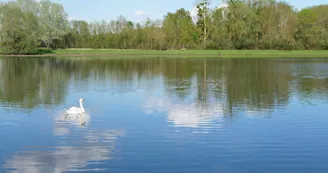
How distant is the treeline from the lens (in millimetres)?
94250

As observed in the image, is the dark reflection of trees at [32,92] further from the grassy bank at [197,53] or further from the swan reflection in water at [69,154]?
the grassy bank at [197,53]

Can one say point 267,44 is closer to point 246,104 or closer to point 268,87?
point 268,87

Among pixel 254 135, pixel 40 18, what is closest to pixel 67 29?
pixel 40 18

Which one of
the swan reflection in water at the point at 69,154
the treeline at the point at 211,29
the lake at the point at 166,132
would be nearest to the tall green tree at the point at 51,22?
the treeline at the point at 211,29

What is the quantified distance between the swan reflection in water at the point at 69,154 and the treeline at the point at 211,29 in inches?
2907

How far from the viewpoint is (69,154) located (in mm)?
11469

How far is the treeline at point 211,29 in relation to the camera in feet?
309

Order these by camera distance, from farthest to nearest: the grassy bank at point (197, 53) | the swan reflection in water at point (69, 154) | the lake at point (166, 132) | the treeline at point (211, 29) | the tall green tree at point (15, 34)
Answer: the treeline at point (211, 29)
the grassy bank at point (197, 53)
the tall green tree at point (15, 34)
the lake at point (166, 132)
the swan reflection in water at point (69, 154)

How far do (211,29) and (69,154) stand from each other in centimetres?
9230

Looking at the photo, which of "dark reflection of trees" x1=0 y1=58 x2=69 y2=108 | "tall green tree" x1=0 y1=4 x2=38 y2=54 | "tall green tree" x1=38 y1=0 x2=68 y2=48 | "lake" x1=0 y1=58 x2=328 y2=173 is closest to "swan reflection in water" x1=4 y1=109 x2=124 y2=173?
"lake" x1=0 y1=58 x2=328 y2=173

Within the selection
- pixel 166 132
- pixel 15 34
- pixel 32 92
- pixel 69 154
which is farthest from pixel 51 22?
pixel 69 154

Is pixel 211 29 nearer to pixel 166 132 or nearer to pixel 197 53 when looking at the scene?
pixel 197 53

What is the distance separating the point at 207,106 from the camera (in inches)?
786

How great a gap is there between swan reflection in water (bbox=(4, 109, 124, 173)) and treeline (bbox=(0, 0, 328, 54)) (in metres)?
73.8
